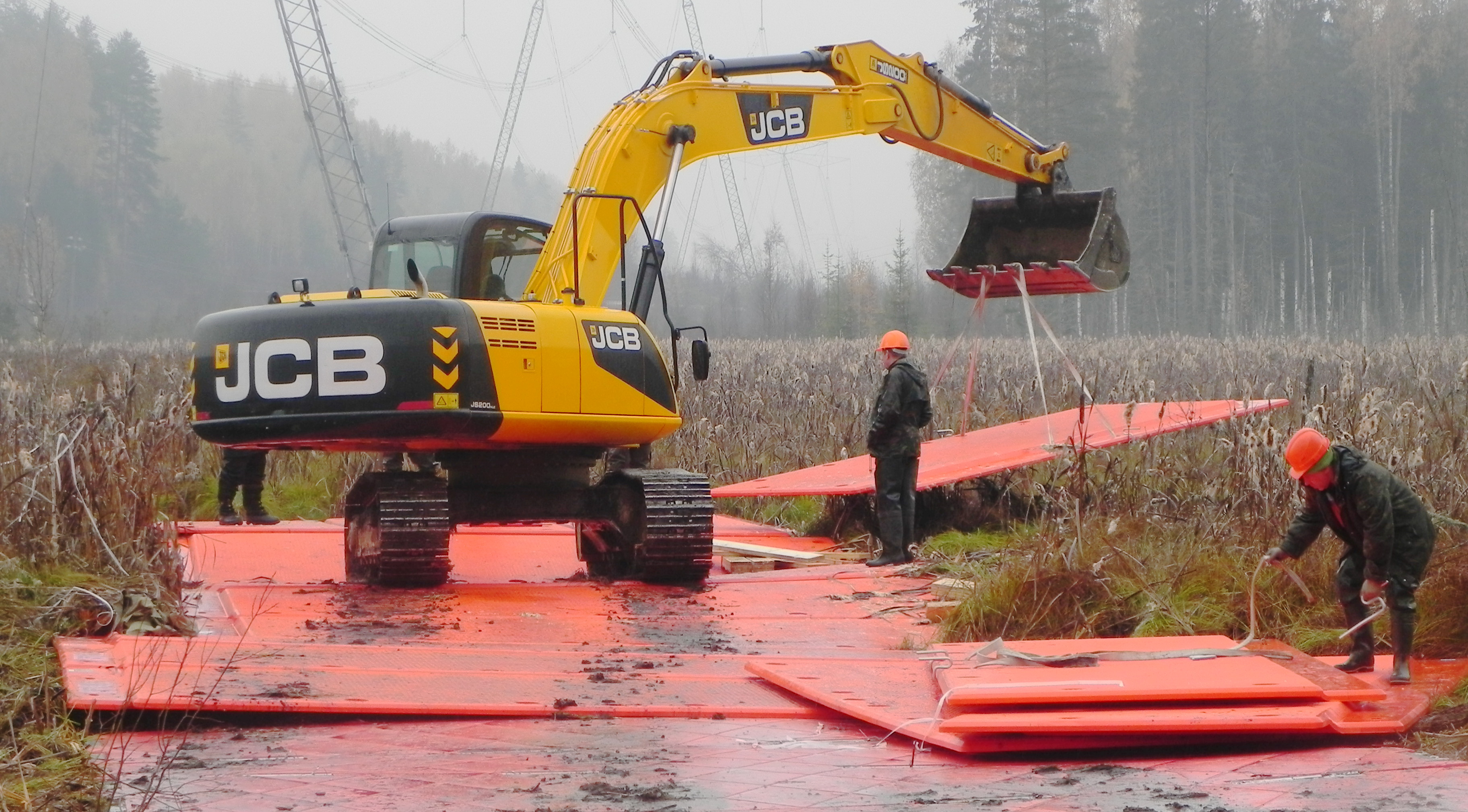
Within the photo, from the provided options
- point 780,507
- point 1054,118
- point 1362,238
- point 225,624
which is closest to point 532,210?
point 1054,118

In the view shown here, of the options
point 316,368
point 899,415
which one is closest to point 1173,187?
point 899,415

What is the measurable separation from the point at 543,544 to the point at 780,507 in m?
2.42

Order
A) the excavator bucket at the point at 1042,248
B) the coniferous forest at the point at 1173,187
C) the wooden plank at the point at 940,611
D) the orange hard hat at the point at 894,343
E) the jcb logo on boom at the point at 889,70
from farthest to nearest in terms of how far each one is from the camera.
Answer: the coniferous forest at the point at 1173,187
the excavator bucket at the point at 1042,248
the jcb logo on boom at the point at 889,70
the orange hard hat at the point at 894,343
the wooden plank at the point at 940,611

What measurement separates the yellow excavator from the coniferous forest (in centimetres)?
2825

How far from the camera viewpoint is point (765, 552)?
35.2 ft

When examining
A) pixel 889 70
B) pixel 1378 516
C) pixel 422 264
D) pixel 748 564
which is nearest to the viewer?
pixel 1378 516

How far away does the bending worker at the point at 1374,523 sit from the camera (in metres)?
6.03

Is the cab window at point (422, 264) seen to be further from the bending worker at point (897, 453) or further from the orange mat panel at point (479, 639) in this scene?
the bending worker at point (897, 453)

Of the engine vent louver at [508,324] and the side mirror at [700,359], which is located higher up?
the engine vent louver at [508,324]

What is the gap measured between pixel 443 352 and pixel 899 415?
10.9 feet

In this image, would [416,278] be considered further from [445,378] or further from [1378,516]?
[1378,516]

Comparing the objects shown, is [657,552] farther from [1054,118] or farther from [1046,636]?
[1054,118]

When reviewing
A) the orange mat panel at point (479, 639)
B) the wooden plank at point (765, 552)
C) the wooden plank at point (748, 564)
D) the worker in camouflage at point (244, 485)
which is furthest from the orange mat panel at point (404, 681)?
the worker in camouflage at point (244, 485)

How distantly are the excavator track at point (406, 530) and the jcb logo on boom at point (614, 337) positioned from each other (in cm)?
125
